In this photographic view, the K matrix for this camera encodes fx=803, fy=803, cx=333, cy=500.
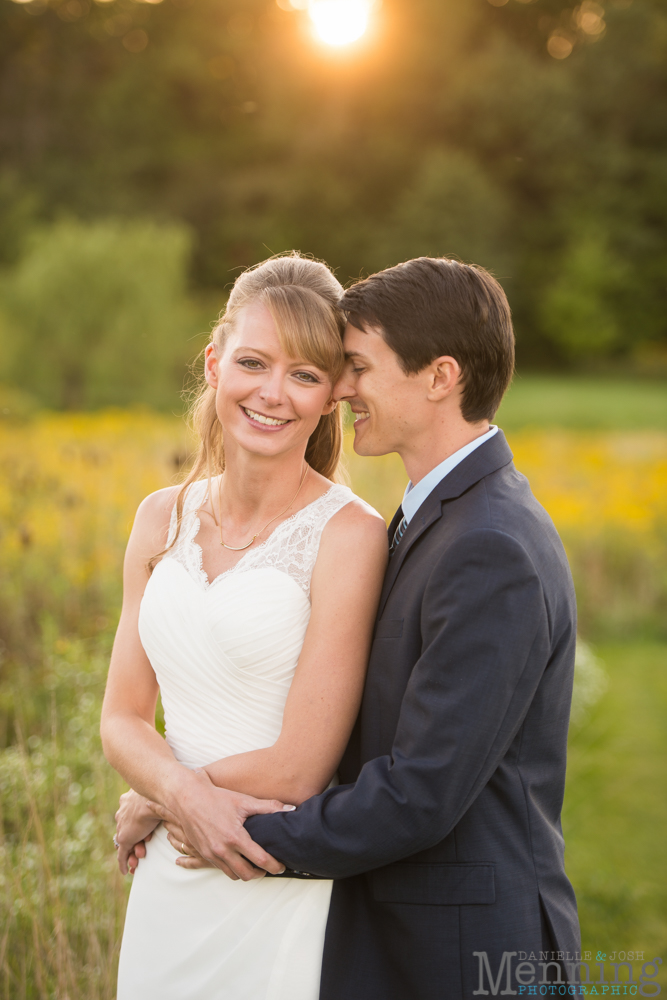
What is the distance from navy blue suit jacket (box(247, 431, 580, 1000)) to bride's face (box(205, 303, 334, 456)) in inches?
17.5

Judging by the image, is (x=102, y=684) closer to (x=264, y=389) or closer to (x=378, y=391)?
(x=264, y=389)

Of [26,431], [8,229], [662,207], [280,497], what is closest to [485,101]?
[662,207]

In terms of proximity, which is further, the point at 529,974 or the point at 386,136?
the point at 386,136

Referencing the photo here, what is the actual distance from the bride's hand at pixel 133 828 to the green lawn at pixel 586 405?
55.2ft

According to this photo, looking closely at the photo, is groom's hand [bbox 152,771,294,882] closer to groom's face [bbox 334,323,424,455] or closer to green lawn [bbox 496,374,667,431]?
groom's face [bbox 334,323,424,455]

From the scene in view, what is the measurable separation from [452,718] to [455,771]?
0.11 metres

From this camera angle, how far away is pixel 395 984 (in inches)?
71.2

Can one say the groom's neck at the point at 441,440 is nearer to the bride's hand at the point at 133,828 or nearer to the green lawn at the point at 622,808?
the bride's hand at the point at 133,828

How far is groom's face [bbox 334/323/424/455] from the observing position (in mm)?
Answer: 2029

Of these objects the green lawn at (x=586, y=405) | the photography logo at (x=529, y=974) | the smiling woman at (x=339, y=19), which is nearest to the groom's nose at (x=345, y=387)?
the photography logo at (x=529, y=974)

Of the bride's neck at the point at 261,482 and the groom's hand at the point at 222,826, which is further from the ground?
the bride's neck at the point at 261,482

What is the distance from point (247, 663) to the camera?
6.70ft

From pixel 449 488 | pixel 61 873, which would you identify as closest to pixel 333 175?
pixel 61 873

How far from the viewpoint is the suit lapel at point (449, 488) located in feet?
6.13
